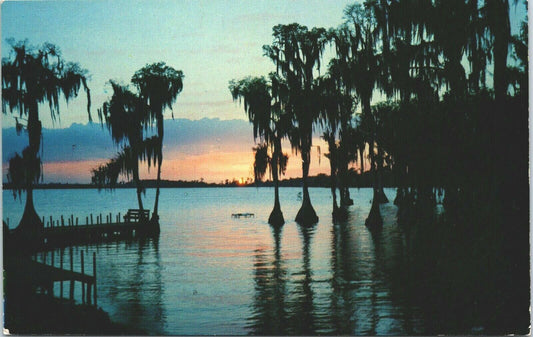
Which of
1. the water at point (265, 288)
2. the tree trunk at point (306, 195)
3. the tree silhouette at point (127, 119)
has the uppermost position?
the tree silhouette at point (127, 119)

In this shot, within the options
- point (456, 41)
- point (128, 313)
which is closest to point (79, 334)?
point (128, 313)

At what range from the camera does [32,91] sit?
21.8 metres

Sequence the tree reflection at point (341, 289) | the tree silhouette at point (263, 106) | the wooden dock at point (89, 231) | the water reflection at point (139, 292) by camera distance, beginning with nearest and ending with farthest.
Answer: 1. the tree reflection at point (341, 289)
2. the water reflection at point (139, 292)
3. the wooden dock at point (89, 231)
4. the tree silhouette at point (263, 106)

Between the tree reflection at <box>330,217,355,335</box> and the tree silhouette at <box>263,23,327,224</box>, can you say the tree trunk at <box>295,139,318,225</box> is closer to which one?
the tree silhouette at <box>263,23,327,224</box>

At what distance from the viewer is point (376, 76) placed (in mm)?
20125

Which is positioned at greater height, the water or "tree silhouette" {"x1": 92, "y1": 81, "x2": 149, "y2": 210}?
"tree silhouette" {"x1": 92, "y1": 81, "x2": 149, "y2": 210}

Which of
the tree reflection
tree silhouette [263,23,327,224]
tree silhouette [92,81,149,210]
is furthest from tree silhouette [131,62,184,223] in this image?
the tree reflection

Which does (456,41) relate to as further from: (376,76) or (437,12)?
(376,76)

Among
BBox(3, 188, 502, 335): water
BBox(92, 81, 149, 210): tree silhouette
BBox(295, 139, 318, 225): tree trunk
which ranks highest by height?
BBox(92, 81, 149, 210): tree silhouette

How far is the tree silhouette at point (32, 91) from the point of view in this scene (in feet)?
55.0

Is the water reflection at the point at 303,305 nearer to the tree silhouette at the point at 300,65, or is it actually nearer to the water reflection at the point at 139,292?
the water reflection at the point at 139,292

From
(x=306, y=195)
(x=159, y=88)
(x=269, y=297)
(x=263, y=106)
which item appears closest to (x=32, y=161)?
(x=269, y=297)

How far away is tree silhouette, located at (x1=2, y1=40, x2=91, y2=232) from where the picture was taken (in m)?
16.8

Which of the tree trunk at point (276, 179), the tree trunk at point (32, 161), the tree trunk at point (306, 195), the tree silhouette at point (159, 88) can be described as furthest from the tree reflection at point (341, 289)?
the tree silhouette at point (159, 88)
